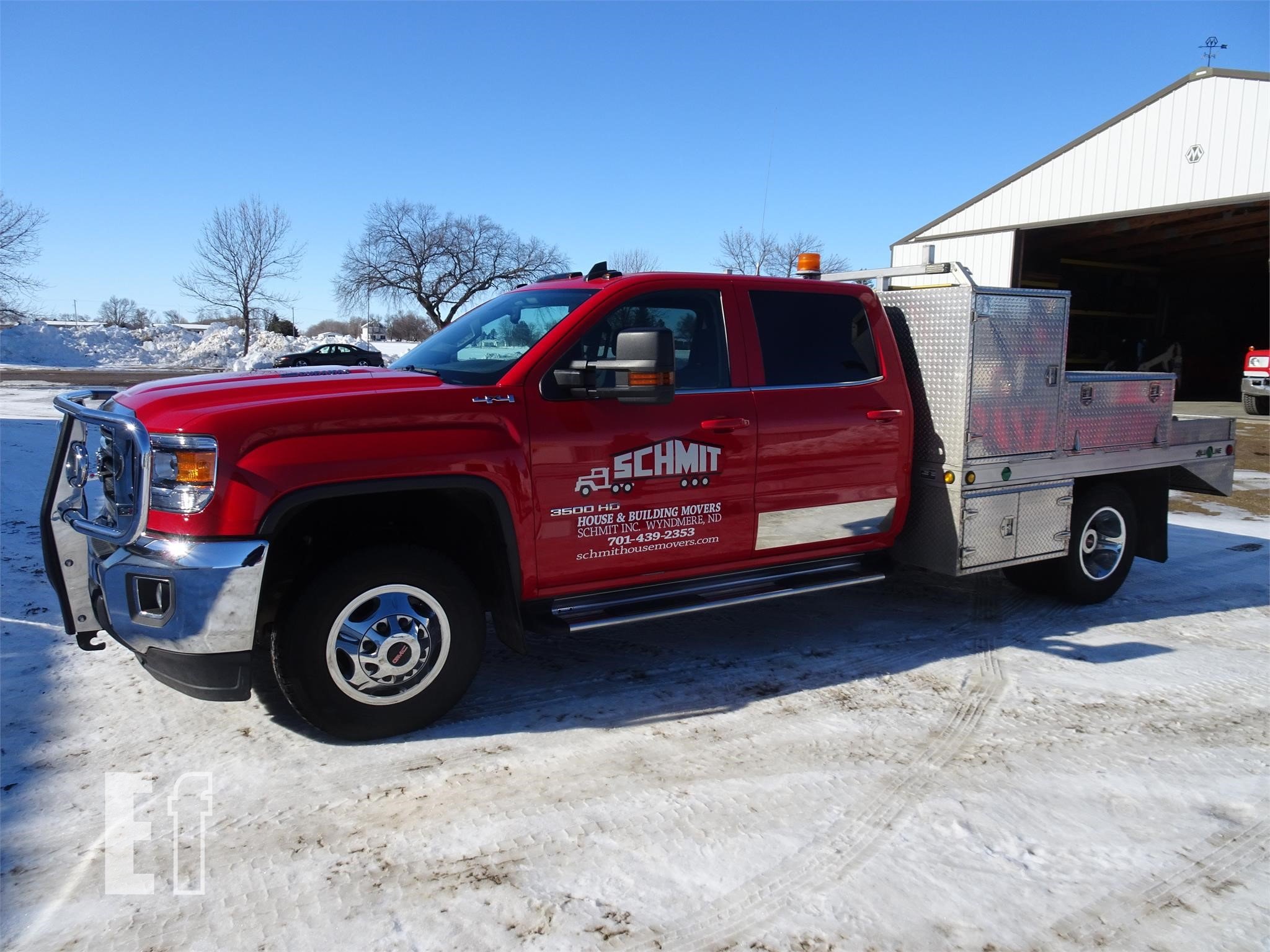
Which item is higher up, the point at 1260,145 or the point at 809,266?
the point at 1260,145

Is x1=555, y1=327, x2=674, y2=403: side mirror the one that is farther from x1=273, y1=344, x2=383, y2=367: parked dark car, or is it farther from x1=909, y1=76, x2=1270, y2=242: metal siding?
x1=273, y1=344, x2=383, y2=367: parked dark car

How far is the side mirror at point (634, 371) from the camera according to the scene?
3.63 m

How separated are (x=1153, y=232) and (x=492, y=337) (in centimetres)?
2272

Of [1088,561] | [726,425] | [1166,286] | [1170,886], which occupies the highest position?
[1166,286]

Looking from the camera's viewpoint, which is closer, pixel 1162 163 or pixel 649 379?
pixel 649 379

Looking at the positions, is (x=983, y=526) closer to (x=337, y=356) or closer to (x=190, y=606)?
(x=190, y=606)

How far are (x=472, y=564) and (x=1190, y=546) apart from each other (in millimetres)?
6452

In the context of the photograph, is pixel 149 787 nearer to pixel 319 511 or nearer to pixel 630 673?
pixel 319 511

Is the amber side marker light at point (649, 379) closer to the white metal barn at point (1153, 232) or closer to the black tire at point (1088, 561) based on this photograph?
the black tire at point (1088, 561)

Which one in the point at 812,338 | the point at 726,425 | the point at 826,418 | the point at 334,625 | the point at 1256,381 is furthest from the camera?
the point at 1256,381

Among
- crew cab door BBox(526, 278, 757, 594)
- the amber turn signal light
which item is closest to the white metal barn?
crew cab door BBox(526, 278, 757, 594)

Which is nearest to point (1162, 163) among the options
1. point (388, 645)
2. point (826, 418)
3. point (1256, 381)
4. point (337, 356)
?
point (1256, 381)

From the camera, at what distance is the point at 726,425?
4254mm

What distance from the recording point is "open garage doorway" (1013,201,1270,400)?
69.4 feet
